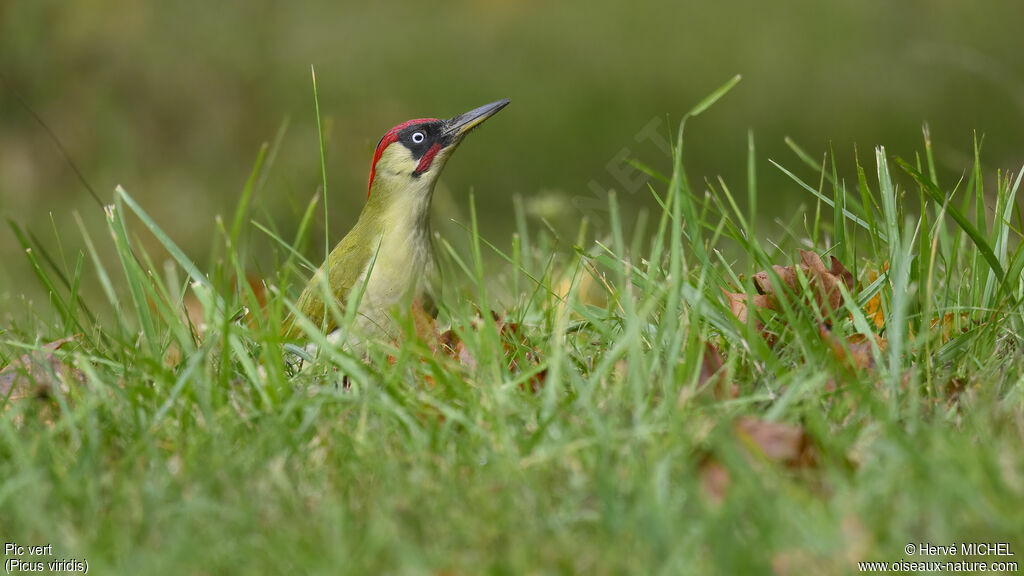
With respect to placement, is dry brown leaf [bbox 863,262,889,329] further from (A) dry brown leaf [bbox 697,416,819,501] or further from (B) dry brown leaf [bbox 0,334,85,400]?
(B) dry brown leaf [bbox 0,334,85,400]

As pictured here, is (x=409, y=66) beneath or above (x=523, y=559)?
beneath

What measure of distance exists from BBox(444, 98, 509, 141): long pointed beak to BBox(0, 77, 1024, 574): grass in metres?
1.07

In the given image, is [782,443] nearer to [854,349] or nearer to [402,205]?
[854,349]

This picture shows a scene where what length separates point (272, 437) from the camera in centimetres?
183

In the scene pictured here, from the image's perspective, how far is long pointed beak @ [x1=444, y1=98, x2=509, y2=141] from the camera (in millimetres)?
3354

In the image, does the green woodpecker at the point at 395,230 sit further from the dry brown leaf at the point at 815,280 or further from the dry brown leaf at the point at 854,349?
the dry brown leaf at the point at 854,349

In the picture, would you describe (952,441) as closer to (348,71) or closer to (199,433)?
(199,433)

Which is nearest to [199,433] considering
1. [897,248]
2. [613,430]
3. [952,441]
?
[613,430]

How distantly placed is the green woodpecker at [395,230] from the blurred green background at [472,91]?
104 inches

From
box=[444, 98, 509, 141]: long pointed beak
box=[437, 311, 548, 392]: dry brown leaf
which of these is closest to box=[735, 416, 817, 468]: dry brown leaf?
box=[437, 311, 548, 392]: dry brown leaf

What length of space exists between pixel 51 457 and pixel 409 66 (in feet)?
23.6

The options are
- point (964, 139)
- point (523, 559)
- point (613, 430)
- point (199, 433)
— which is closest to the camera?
point (523, 559)

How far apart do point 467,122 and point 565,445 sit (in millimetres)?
1903

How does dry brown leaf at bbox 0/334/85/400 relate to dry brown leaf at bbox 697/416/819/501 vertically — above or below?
below
